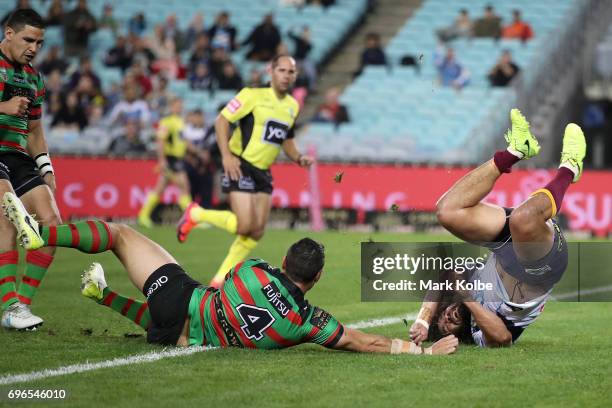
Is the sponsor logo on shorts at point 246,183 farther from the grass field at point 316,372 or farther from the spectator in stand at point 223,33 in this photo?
the spectator in stand at point 223,33

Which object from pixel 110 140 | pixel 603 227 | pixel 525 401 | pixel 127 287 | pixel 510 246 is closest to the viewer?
pixel 525 401

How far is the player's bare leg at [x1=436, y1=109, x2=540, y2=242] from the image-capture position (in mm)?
8117

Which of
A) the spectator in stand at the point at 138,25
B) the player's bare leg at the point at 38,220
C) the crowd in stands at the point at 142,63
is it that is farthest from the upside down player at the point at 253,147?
the spectator in stand at the point at 138,25

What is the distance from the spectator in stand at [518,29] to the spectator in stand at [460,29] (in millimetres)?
765

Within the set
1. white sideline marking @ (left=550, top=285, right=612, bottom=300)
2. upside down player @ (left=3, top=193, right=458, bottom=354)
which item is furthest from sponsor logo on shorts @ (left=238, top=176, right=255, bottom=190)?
upside down player @ (left=3, top=193, right=458, bottom=354)

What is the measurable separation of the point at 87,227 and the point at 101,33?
20508 mm

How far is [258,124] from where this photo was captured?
1249 centimetres

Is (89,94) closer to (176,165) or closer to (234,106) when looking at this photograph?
(176,165)

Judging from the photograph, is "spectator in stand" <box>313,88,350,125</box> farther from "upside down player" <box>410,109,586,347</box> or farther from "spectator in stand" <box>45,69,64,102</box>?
"upside down player" <box>410,109,586,347</box>

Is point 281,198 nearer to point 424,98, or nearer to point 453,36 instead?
point 424,98

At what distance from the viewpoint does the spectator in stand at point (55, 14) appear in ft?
91.7

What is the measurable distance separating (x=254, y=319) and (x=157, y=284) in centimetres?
78

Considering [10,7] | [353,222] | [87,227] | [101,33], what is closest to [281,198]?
[353,222]

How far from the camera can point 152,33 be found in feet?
89.7
